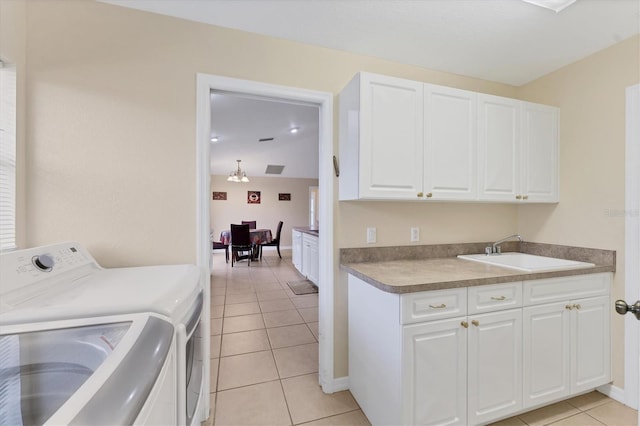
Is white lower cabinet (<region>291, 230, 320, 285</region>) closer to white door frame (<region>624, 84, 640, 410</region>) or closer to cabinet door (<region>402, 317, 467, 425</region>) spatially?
cabinet door (<region>402, 317, 467, 425</region>)

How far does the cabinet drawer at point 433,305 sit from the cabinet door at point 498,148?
0.88 m

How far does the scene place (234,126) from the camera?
4.46m

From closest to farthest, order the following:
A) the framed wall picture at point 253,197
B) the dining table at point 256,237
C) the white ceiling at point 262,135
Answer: the white ceiling at point 262,135 → the dining table at point 256,237 → the framed wall picture at point 253,197

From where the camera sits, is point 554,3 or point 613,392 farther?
point 613,392

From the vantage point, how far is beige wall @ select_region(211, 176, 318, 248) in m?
8.34

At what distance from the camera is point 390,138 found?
5.78 feet

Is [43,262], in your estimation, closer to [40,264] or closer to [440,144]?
[40,264]

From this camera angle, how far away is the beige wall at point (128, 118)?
4.84 ft

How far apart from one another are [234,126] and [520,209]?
4.01m

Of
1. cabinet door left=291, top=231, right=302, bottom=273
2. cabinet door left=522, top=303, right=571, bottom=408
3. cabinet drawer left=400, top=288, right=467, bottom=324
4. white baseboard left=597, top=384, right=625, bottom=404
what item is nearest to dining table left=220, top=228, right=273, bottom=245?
cabinet door left=291, top=231, right=302, bottom=273

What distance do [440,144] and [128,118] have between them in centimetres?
196

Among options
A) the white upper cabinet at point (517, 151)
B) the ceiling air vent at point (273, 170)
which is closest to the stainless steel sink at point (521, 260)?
the white upper cabinet at point (517, 151)

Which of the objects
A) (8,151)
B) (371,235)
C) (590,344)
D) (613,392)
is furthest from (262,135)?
(613,392)

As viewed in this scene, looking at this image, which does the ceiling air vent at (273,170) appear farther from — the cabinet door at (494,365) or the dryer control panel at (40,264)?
the cabinet door at (494,365)
